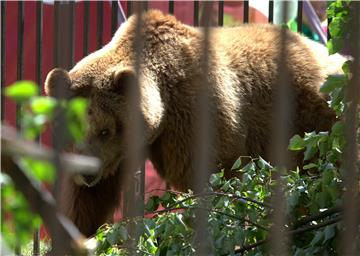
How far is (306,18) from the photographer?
7.69m

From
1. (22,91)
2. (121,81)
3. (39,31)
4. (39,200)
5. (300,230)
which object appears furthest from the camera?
(39,31)

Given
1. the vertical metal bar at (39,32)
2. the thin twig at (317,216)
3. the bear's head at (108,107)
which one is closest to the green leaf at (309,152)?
the thin twig at (317,216)

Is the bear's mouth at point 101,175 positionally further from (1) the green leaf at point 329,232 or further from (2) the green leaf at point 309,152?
(1) the green leaf at point 329,232

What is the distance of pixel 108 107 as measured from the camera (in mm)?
4805

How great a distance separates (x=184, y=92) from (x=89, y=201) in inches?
36.8

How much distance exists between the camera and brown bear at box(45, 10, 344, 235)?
4.77 metres

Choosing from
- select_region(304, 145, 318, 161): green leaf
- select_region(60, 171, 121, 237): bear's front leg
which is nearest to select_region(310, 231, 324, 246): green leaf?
select_region(304, 145, 318, 161): green leaf

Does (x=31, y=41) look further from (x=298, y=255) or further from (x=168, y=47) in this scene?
(x=298, y=255)

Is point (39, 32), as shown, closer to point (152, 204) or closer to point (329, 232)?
point (152, 204)

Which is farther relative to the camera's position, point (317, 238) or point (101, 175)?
point (101, 175)

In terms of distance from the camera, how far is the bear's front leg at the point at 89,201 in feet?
17.0

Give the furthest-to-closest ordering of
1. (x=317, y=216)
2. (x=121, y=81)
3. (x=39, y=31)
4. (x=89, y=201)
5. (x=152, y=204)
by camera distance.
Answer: (x=39, y=31) < (x=89, y=201) < (x=121, y=81) < (x=152, y=204) < (x=317, y=216)

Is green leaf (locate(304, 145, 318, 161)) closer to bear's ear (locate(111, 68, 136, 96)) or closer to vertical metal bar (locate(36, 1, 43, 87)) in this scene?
bear's ear (locate(111, 68, 136, 96))

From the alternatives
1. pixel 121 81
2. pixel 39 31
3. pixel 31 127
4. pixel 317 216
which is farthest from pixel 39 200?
pixel 39 31
